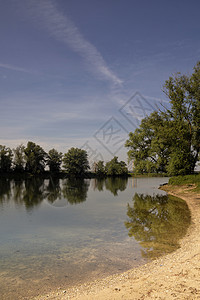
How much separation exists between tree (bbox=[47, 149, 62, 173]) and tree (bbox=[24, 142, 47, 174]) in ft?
15.4

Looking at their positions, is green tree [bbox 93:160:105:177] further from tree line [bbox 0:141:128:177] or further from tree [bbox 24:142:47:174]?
tree [bbox 24:142:47:174]

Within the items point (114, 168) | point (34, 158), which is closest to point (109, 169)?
point (114, 168)

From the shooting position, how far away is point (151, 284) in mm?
5941

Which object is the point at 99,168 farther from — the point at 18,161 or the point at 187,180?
the point at 187,180

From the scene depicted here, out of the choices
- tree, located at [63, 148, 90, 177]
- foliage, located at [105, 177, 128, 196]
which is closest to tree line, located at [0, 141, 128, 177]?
tree, located at [63, 148, 90, 177]

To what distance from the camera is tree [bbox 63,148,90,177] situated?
94.6m

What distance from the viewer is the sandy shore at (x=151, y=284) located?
539 centimetres

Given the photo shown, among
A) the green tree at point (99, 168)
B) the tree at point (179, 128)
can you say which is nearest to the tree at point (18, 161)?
the green tree at point (99, 168)

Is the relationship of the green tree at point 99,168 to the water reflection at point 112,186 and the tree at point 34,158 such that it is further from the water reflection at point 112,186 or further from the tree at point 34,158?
the water reflection at point 112,186

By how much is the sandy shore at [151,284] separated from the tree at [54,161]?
93970mm

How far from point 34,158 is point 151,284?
3511 inches

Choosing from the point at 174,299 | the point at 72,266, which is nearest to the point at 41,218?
the point at 72,266

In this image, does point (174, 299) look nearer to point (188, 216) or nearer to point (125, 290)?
point (125, 290)

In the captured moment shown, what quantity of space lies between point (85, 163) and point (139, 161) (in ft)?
183
